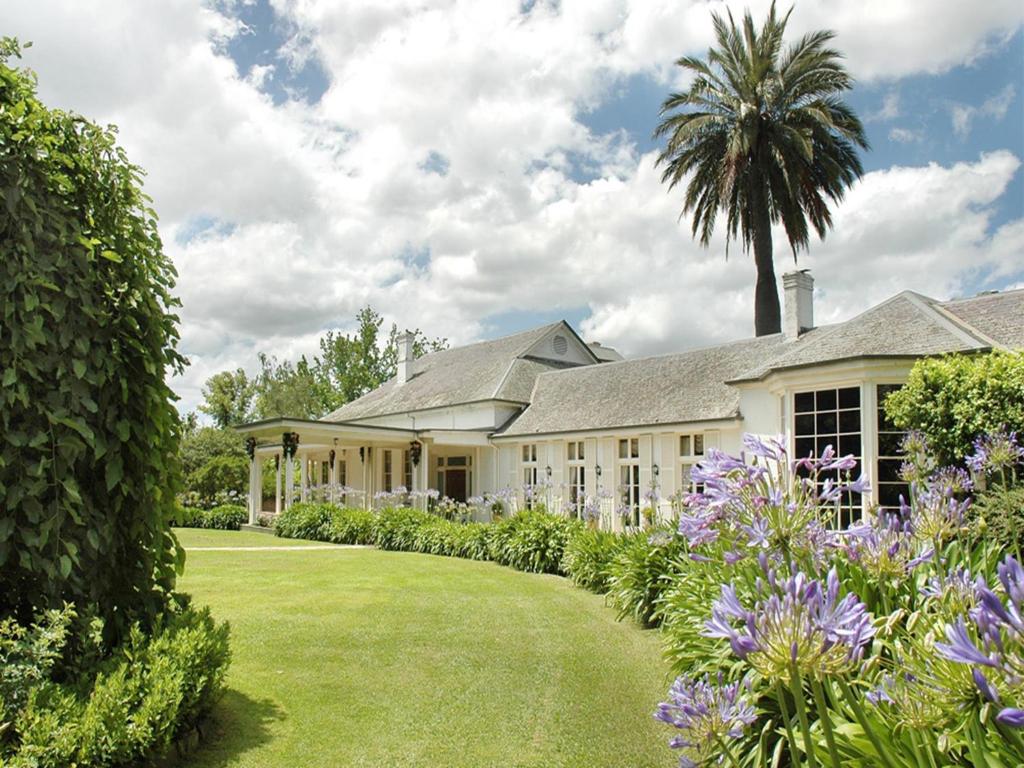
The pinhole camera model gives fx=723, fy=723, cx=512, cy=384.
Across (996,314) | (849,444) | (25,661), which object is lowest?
(25,661)

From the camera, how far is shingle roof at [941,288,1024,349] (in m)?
12.9

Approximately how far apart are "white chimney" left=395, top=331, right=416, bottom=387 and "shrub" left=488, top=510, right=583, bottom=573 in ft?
66.8

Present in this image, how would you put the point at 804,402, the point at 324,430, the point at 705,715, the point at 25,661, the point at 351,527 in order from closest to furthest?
the point at 705,715 → the point at 25,661 → the point at 804,402 → the point at 351,527 → the point at 324,430

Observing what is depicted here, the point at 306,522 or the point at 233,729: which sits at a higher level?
the point at 233,729

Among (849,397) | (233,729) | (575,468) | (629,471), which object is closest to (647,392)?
(629,471)

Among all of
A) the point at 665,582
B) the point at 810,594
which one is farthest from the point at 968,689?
the point at 665,582

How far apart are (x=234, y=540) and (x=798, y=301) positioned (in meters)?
16.5

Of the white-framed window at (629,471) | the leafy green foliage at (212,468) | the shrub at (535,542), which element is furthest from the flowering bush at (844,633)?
the leafy green foliage at (212,468)

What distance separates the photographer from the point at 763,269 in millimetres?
24328

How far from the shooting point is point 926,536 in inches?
109

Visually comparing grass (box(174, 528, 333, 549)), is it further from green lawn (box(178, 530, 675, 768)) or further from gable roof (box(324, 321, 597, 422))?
gable roof (box(324, 321, 597, 422))

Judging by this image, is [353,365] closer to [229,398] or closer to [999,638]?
[229,398]

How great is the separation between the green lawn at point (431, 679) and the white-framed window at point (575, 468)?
10.3 meters

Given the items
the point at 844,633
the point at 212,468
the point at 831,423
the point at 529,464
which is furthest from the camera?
the point at 212,468
